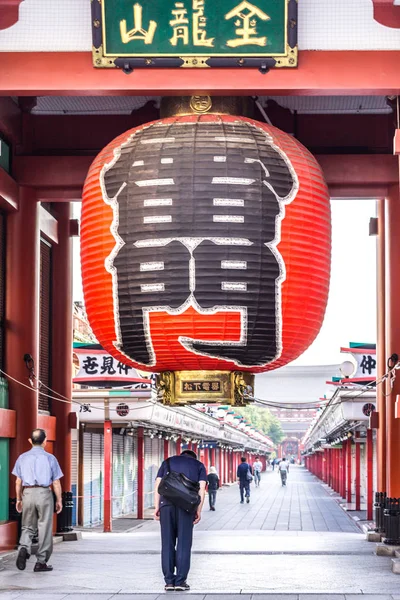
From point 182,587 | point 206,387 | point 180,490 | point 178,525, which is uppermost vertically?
point 206,387

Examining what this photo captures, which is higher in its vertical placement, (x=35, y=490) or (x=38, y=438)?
(x=38, y=438)

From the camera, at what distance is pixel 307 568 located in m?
12.9

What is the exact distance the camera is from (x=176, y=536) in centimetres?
1027

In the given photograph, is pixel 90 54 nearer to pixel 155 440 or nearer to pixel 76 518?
pixel 76 518

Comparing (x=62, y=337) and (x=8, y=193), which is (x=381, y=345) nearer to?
(x=62, y=337)

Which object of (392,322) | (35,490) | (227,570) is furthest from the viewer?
(392,322)

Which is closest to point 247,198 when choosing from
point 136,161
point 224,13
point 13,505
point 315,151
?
point 136,161

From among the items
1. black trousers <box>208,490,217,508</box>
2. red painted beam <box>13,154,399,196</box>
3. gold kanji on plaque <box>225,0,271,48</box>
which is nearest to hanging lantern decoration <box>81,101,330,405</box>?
gold kanji on plaque <box>225,0,271,48</box>

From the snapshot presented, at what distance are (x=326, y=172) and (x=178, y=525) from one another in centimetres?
689

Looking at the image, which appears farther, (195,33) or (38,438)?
(38,438)

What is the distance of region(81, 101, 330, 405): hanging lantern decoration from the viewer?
899 centimetres

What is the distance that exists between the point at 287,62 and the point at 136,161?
64.2 inches

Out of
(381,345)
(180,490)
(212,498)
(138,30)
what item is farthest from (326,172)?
(212,498)

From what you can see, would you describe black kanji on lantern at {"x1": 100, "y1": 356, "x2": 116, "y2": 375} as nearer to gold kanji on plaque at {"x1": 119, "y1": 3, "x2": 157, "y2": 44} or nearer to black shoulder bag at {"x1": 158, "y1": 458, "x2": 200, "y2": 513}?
black shoulder bag at {"x1": 158, "y1": 458, "x2": 200, "y2": 513}
